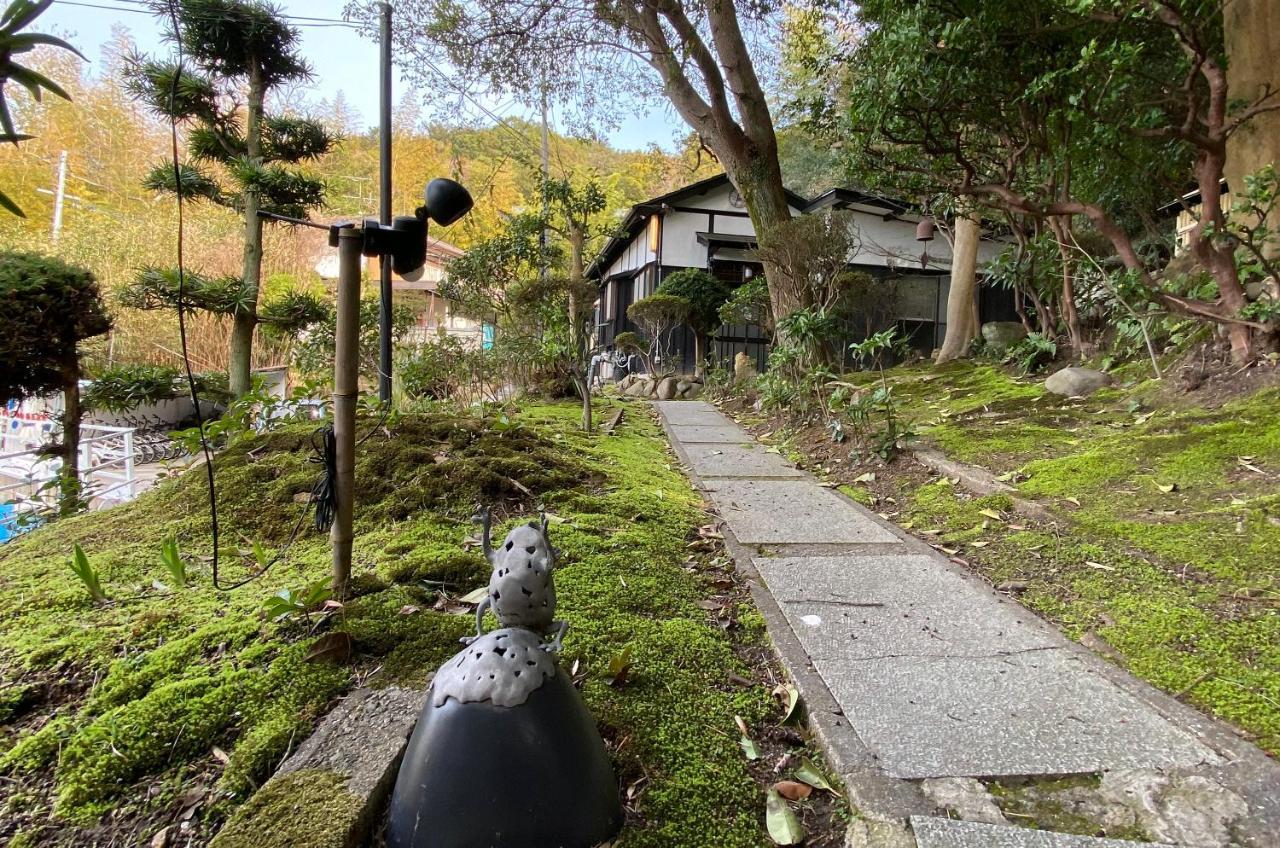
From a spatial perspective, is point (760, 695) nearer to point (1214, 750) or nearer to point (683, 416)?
point (1214, 750)

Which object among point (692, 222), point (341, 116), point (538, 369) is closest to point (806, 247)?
point (538, 369)

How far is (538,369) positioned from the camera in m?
6.94

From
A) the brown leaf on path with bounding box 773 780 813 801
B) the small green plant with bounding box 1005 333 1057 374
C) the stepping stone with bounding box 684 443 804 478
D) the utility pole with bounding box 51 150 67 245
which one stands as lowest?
the brown leaf on path with bounding box 773 780 813 801

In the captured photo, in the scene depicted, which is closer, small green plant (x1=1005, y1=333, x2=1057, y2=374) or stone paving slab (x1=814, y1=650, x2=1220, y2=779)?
stone paving slab (x1=814, y1=650, x2=1220, y2=779)

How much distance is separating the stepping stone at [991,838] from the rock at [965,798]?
3 cm

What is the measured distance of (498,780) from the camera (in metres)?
0.88

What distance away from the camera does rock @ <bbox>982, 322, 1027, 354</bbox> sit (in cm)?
651

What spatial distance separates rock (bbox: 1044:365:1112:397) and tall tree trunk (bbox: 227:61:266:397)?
239 inches

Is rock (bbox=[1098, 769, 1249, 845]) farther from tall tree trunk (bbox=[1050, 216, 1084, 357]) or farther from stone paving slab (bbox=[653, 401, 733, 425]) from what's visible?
stone paving slab (bbox=[653, 401, 733, 425])

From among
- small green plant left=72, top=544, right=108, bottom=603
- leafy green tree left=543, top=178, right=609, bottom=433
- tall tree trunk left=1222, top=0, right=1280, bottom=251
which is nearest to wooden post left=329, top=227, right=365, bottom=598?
small green plant left=72, top=544, right=108, bottom=603

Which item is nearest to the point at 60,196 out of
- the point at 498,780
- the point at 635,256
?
the point at 635,256

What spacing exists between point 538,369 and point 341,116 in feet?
57.0

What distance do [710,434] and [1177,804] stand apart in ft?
14.4

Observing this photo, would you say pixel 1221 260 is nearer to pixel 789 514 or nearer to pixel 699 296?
pixel 789 514
